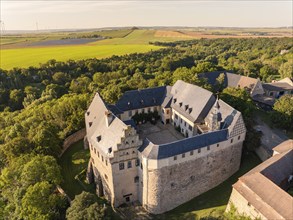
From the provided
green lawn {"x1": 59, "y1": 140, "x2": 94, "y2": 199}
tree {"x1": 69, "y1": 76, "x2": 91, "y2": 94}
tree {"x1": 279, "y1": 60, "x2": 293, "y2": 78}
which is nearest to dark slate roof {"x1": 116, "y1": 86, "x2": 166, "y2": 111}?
green lawn {"x1": 59, "y1": 140, "x2": 94, "y2": 199}

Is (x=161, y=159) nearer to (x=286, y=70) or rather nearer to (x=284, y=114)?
(x=284, y=114)

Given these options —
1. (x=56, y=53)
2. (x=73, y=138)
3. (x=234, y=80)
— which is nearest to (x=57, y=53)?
(x=56, y=53)

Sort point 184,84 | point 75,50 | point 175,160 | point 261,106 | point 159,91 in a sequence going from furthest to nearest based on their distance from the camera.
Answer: point 75,50 < point 261,106 < point 159,91 < point 184,84 < point 175,160

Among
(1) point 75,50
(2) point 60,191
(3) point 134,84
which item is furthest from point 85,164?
(1) point 75,50

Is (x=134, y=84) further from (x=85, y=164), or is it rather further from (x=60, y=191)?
(x=60, y=191)

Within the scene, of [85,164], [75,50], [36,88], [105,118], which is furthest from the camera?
[75,50]

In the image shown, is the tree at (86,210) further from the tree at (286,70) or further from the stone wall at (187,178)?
the tree at (286,70)
